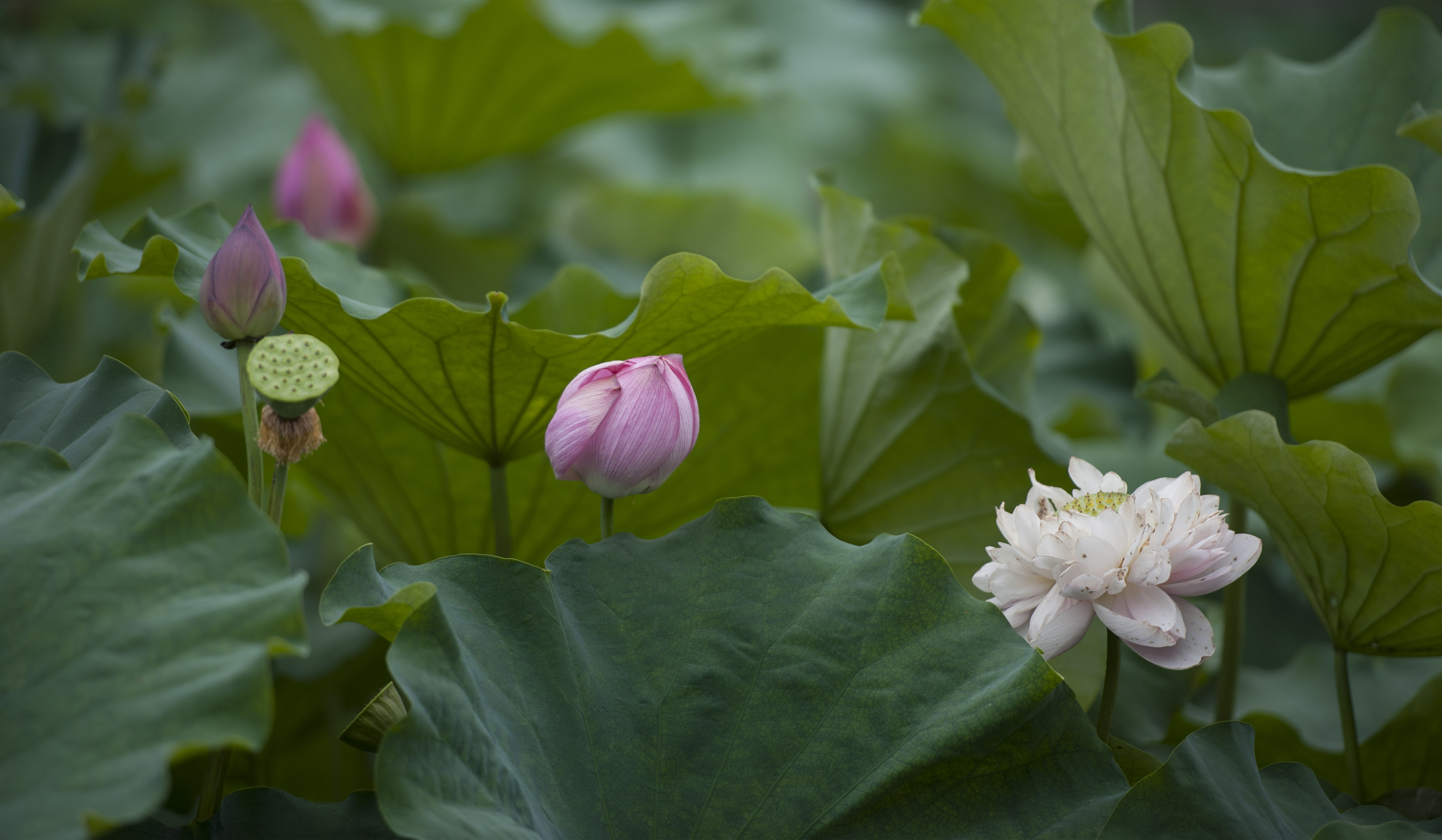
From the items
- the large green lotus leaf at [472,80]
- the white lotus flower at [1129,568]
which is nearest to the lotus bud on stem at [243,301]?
the white lotus flower at [1129,568]

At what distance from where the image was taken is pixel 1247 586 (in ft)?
4.20

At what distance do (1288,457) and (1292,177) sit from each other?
21 centimetres

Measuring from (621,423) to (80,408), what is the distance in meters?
0.34

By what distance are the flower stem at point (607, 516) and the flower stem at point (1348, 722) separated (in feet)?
1.73

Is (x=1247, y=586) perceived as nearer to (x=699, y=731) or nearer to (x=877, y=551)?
(x=877, y=551)

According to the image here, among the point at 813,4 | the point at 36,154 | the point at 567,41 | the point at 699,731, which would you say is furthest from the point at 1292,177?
the point at 813,4

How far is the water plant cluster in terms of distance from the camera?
534mm

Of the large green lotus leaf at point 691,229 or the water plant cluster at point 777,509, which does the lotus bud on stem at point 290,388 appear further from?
the large green lotus leaf at point 691,229

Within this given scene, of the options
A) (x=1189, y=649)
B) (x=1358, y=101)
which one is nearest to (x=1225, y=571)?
(x=1189, y=649)

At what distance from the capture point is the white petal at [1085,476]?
711mm

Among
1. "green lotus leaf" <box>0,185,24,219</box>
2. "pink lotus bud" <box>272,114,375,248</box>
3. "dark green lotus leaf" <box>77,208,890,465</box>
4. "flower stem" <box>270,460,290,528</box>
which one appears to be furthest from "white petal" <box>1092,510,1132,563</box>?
"pink lotus bud" <box>272,114,375,248</box>

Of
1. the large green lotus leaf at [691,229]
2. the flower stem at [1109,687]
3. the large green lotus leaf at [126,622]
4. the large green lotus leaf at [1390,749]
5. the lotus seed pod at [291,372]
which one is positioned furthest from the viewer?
the large green lotus leaf at [691,229]

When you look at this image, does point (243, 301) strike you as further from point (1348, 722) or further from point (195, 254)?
point (1348, 722)

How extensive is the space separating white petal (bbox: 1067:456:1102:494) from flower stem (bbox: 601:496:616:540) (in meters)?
0.31
